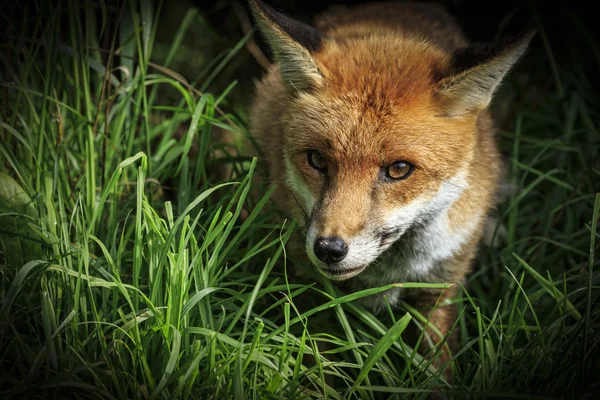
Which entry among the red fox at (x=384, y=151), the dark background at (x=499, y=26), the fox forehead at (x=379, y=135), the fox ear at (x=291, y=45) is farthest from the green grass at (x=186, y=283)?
the dark background at (x=499, y=26)

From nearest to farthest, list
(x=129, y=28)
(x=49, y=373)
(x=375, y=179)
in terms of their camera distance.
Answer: (x=49, y=373)
(x=375, y=179)
(x=129, y=28)

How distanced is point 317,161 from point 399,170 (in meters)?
0.34

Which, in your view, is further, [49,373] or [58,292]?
[58,292]

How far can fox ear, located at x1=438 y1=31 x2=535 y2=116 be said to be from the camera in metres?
2.36

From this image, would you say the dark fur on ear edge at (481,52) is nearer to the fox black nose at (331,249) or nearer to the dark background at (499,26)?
the fox black nose at (331,249)

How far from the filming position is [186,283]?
7.45ft

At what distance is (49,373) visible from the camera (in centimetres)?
206

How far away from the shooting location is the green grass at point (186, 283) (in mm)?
2180

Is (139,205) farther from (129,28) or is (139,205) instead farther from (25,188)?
(129,28)

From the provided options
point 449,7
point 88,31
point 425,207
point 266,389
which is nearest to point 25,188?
point 88,31

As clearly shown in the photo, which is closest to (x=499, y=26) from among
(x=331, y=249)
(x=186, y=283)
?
(x=331, y=249)

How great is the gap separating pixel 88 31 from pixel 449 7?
3092mm

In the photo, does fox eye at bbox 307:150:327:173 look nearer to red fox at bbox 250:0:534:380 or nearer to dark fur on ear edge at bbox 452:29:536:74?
red fox at bbox 250:0:534:380

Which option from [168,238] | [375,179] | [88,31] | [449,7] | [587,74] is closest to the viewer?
[168,238]
